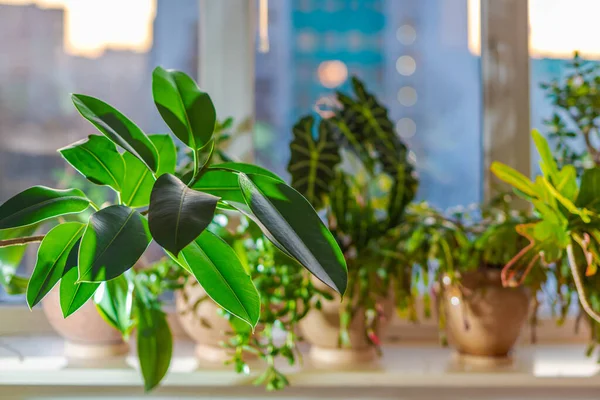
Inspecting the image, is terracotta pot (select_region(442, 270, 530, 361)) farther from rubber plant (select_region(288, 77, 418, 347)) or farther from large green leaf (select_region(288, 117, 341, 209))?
large green leaf (select_region(288, 117, 341, 209))

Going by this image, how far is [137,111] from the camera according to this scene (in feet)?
5.51

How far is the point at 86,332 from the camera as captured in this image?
1.35m

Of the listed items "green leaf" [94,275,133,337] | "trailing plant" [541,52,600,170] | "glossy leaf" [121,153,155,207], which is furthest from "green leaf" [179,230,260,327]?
"trailing plant" [541,52,600,170]

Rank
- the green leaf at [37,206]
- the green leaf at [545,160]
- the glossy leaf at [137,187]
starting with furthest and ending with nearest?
the green leaf at [545,160], the glossy leaf at [137,187], the green leaf at [37,206]

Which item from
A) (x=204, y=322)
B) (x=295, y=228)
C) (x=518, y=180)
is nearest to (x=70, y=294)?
(x=295, y=228)

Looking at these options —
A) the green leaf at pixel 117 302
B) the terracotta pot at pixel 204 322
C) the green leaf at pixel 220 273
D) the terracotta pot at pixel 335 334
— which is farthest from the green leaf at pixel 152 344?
the green leaf at pixel 220 273

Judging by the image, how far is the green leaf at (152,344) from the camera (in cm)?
104

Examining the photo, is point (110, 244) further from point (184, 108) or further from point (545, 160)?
point (545, 160)

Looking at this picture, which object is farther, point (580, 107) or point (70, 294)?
point (580, 107)

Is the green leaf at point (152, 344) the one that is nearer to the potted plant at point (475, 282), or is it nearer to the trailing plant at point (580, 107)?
the potted plant at point (475, 282)

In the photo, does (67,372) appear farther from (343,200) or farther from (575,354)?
(575,354)

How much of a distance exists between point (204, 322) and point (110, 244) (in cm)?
80

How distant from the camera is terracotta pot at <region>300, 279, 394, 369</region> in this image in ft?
4.33

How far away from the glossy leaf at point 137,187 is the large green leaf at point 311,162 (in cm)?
60
